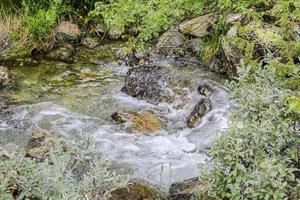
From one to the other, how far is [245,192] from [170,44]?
5861 millimetres

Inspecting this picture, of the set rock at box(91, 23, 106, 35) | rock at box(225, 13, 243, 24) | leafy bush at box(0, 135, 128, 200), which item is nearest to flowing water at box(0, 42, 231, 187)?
rock at box(91, 23, 106, 35)

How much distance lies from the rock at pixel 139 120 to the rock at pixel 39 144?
3.66ft

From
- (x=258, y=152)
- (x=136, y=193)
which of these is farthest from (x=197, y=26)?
(x=258, y=152)

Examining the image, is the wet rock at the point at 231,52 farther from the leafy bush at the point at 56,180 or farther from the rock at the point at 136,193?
the leafy bush at the point at 56,180

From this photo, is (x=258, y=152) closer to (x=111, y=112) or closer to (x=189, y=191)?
(x=189, y=191)

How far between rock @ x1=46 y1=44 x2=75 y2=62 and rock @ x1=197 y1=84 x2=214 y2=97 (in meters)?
2.77

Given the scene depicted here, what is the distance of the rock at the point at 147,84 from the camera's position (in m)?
6.96

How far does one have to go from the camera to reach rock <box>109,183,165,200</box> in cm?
394

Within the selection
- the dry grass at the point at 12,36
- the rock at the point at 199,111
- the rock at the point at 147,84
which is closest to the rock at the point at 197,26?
the rock at the point at 147,84

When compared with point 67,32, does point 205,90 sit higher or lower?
lower

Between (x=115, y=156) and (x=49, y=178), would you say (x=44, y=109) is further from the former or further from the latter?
(x=49, y=178)

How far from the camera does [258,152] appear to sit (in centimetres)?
306

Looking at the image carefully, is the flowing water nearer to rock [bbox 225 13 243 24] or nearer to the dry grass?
the dry grass

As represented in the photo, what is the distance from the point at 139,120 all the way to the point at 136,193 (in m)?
2.14
